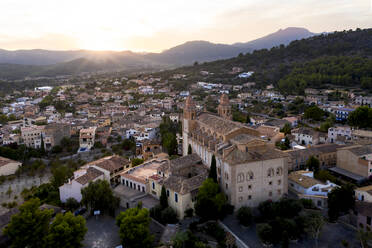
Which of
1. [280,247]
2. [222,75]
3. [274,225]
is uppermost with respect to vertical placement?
[222,75]

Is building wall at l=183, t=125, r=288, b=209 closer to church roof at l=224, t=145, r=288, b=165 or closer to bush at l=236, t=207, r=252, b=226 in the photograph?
church roof at l=224, t=145, r=288, b=165

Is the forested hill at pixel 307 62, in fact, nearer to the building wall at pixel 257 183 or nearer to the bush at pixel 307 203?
the building wall at pixel 257 183

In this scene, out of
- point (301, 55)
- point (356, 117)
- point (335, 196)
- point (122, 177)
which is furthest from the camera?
point (301, 55)

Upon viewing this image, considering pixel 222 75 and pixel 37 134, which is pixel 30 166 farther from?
pixel 222 75

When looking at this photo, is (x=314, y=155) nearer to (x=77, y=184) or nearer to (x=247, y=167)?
(x=247, y=167)

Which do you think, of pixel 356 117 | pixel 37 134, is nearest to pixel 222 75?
pixel 356 117

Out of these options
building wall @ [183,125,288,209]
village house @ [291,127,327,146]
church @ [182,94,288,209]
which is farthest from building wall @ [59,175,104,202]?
village house @ [291,127,327,146]
